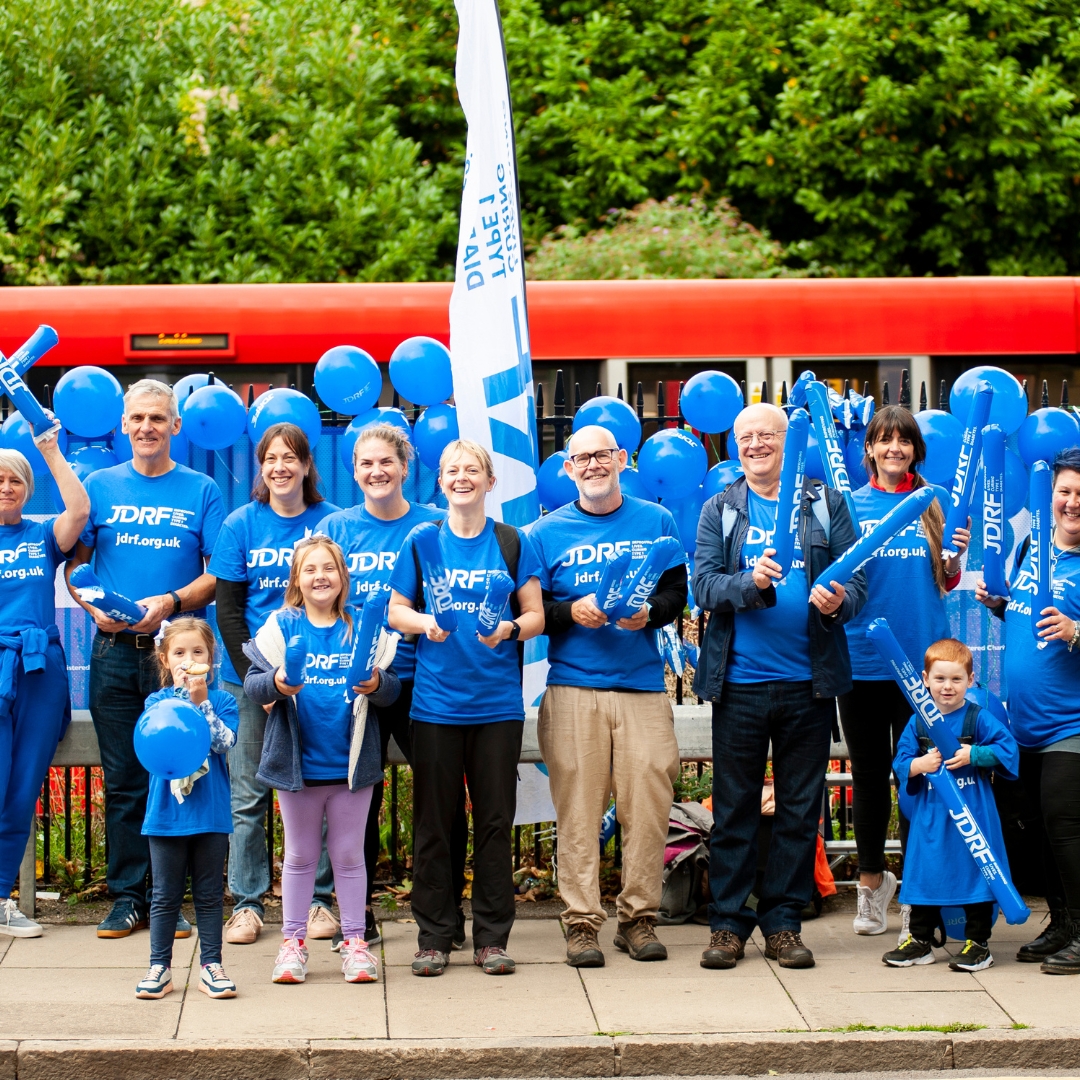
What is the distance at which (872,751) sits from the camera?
5.98 metres

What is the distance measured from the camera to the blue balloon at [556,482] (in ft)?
22.1

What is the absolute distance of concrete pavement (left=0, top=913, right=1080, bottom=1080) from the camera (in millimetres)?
4723

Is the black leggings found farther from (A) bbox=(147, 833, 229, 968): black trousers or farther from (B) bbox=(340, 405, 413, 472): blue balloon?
(A) bbox=(147, 833, 229, 968): black trousers

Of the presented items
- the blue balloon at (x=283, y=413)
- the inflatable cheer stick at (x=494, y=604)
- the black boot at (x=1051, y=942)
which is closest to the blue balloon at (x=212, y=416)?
the blue balloon at (x=283, y=413)

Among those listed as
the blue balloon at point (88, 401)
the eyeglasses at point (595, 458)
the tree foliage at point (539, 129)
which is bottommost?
the eyeglasses at point (595, 458)

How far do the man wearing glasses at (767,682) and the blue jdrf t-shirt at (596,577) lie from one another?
8.1 inches

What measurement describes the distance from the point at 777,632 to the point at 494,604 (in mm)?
1073

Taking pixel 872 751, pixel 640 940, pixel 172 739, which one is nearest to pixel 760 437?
pixel 872 751

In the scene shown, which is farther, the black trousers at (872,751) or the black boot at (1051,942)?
the black trousers at (872,751)

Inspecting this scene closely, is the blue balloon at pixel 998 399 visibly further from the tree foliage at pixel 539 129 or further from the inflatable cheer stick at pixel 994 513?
the tree foliage at pixel 539 129

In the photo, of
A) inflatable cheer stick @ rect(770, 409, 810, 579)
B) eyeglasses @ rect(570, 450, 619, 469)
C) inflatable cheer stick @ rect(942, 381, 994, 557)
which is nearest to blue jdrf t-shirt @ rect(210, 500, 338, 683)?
eyeglasses @ rect(570, 450, 619, 469)

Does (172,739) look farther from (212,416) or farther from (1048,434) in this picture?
(1048,434)

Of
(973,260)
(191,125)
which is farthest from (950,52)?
(191,125)

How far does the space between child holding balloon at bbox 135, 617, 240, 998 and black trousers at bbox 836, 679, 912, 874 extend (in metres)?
2.44
